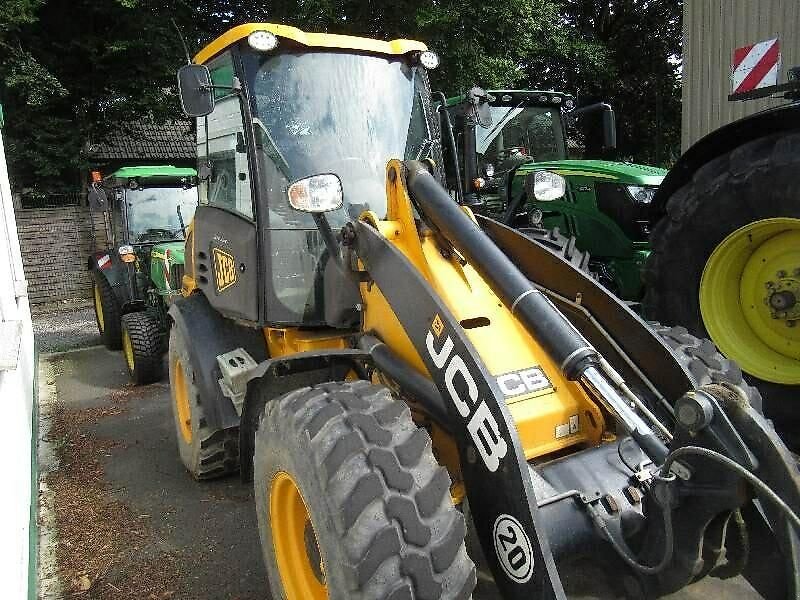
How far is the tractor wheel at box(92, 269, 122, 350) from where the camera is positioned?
830 centimetres

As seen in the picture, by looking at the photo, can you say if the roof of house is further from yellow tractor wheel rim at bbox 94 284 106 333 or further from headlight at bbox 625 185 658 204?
headlight at bbox 625 185 658 204

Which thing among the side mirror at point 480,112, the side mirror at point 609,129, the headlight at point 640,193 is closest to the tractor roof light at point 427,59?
the side mirror at point 480,112

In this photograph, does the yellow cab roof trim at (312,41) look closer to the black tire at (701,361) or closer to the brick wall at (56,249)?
the black tire at (701,361)

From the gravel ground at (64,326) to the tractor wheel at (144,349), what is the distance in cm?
242

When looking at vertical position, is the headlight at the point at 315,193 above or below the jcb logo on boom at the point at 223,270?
above

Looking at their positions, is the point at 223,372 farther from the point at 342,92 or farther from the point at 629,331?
the point at 629,331

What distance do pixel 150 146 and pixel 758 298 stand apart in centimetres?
1763

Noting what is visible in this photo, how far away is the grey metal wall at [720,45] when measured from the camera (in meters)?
7.53

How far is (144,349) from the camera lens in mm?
6875

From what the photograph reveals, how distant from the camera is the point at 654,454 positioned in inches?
77.6

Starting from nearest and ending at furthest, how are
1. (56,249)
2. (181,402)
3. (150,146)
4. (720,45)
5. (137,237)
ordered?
1. (181,402)
2. (137,237)
3. (720,45)
4. (56,249)
5. (150,146)

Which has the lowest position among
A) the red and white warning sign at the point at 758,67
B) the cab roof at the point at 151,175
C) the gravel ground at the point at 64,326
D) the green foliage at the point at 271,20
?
the gravel ground at the point at 64,326

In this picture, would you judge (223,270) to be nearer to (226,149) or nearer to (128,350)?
(226,149)

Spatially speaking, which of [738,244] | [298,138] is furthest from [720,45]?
[298,138]
